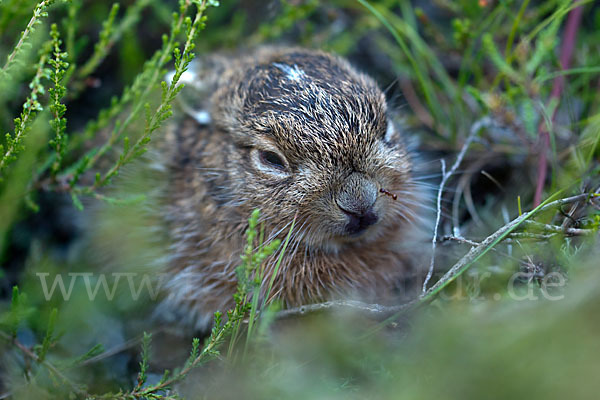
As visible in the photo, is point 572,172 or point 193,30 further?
point 572,172

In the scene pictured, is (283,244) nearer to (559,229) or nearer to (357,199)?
(357,199)

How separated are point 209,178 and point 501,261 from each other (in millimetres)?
1635

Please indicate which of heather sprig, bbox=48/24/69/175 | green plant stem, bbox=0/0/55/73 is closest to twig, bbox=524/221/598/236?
heather sprig, bbox=48/24/69/175

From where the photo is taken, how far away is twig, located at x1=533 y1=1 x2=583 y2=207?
2850mm

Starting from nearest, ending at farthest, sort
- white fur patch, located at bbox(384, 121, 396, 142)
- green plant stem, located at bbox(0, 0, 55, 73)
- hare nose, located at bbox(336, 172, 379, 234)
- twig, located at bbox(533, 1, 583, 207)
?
green plant stem, located at bbox(0, 0, 55, 73), hare nose, located at bbox(336, 172, 379, 234), white fur patch, located at bbox(384, 121, 396, 142), twig, located at bbox(533, 1, 583, 207)

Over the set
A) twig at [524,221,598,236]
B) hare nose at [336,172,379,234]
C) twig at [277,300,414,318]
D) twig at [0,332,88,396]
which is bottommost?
twig at [0,332,88,396]

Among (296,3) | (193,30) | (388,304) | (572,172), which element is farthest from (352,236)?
(296,3)

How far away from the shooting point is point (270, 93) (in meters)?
2.48

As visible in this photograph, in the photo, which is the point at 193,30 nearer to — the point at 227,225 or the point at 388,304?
the point at 227,225

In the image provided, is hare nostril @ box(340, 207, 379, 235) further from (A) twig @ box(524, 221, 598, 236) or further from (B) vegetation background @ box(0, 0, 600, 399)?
Result: (A) twig @ box(524, 221, 598, 236)

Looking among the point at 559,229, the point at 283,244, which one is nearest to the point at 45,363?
the point at 283,244

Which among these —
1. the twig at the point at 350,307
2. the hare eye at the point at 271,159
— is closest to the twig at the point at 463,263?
the twig at the point at 350,307

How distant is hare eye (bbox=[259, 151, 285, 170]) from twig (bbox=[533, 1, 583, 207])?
1453mm

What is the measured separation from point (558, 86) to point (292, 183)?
1.98 meters
